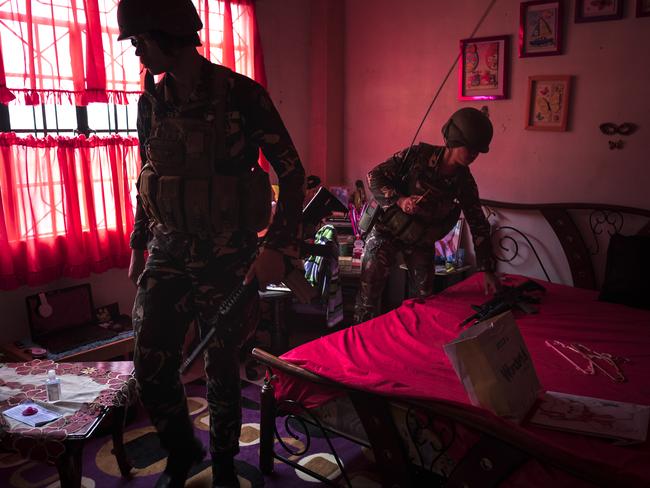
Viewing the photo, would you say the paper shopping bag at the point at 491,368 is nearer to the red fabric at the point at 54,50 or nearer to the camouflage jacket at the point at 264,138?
the camouflage jacket at the point at 264,138

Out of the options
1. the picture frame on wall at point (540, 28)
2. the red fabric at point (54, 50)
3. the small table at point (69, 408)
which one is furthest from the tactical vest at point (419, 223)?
the red fabric at point (54, 50)

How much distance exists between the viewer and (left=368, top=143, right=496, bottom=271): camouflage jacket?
10.2 ft

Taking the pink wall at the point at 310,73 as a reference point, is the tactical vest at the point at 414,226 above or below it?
below

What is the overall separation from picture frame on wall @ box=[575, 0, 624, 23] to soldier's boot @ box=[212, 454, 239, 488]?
3.03 m

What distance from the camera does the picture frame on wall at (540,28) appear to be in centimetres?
344

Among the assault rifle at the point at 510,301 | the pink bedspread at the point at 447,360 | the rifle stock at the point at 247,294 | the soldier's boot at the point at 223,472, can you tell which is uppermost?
the rifle stock at the point at 247,294

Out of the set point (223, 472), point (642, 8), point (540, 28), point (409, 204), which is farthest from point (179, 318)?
point (642, 8)

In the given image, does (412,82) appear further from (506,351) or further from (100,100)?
(506,351)

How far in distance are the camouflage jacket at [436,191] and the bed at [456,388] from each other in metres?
0.33

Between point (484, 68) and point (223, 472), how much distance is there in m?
2.94

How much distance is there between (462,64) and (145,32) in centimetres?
268

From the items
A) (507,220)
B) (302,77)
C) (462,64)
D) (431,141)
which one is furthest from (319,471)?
(302,77)

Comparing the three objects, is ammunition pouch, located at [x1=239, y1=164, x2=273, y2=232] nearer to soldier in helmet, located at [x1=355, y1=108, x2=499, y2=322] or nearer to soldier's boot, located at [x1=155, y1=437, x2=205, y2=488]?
soldier's boot, located at [x1=155, y1=437, x2=205, y2=488]

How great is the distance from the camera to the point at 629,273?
120 inches
